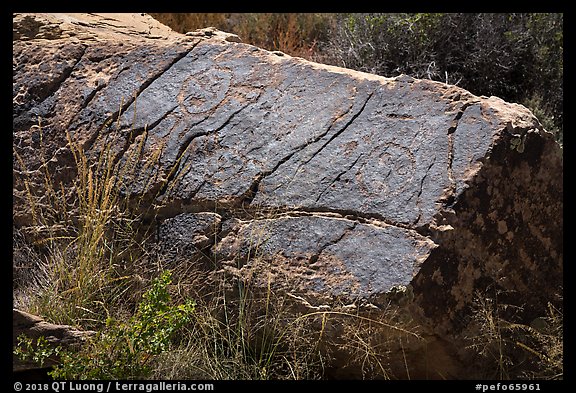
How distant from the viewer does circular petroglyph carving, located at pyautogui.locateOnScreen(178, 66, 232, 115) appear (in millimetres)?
4105

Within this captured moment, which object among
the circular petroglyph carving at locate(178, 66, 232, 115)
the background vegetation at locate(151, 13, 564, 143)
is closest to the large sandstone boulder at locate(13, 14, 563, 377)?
the circular petroglyph carving at locate(178, 66, 232, 115)

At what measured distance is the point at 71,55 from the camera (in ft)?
14.6

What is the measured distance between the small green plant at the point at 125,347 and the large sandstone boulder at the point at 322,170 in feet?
1.50

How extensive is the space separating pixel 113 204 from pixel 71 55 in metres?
1.01

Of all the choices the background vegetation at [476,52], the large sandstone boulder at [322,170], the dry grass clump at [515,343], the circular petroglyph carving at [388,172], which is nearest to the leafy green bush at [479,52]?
the background vegetation at [476,52]

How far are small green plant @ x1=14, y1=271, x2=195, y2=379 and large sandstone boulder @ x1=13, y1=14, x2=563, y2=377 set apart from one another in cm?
46

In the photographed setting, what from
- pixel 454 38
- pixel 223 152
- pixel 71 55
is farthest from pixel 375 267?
pixel 454 38

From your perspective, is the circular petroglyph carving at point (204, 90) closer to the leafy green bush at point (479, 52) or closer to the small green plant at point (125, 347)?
the small green plant at point (125, 347)

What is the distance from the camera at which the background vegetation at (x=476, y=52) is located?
625cm

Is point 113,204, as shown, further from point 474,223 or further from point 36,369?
point 474,223

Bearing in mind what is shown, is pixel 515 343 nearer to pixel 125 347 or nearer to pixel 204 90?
pixel 125 347

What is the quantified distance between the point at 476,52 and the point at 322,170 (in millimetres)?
2981

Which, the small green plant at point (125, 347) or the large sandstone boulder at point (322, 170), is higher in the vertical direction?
the large sandstone boulder at point (322, 170)

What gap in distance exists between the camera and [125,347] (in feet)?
10.8
